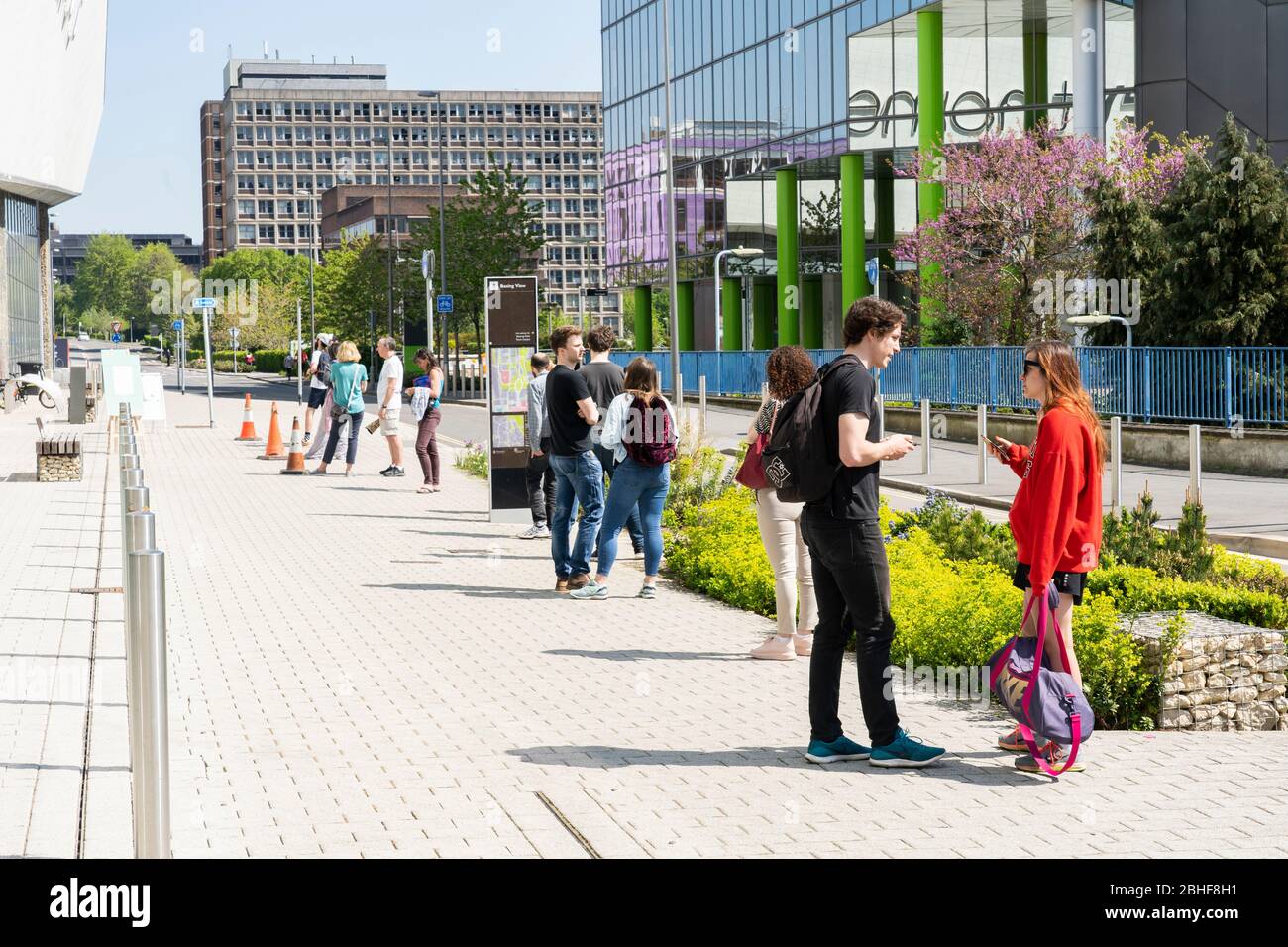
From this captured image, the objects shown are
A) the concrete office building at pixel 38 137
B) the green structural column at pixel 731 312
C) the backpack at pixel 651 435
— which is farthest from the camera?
the green structural column at pixel 731 312

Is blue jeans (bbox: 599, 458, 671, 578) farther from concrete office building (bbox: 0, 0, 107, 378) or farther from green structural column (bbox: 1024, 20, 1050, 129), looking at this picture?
green structural column (bbox: 1024, 20, 1050, 129)

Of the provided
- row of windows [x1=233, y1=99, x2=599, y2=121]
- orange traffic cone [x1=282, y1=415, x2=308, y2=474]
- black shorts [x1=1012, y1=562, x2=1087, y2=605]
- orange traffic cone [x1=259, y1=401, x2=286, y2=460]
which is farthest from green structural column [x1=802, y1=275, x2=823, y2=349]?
row of windows [x1=233, y1=99, x2=599, y2=121]

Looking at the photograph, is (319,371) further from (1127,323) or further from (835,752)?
(835,752)

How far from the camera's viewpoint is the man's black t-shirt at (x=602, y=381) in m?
12.3

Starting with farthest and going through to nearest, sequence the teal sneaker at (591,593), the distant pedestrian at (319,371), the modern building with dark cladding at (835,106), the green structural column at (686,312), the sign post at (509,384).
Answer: the green structural column at (686,312) → the modern building with dark cladding at (835,106) → the distant pedestrian at (319,371) → the sign post at (509,384) → the teal sneaker at (591,593)

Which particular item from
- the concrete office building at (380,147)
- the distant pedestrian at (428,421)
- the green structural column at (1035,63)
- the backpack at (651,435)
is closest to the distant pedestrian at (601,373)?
the backpack at (651,435)

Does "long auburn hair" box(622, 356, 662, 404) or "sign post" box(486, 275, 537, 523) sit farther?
"sign post" box(486, 275, 537, 523)

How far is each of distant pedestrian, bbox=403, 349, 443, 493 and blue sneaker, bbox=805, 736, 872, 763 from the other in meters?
13.6

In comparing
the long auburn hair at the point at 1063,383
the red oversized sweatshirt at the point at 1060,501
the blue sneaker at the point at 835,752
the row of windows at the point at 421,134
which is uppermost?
the row of windows at the point at 421,134

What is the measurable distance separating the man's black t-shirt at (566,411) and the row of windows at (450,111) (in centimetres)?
17542

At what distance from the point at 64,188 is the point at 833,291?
2987 centimetres

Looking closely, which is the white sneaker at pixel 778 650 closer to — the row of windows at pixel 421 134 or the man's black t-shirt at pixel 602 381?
the man's black t-shirt at pixel 602 381

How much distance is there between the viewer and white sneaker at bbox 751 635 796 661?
934 cm

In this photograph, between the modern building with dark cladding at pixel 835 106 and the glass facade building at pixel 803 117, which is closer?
the modern building with dark cladding at pixel 835 106
